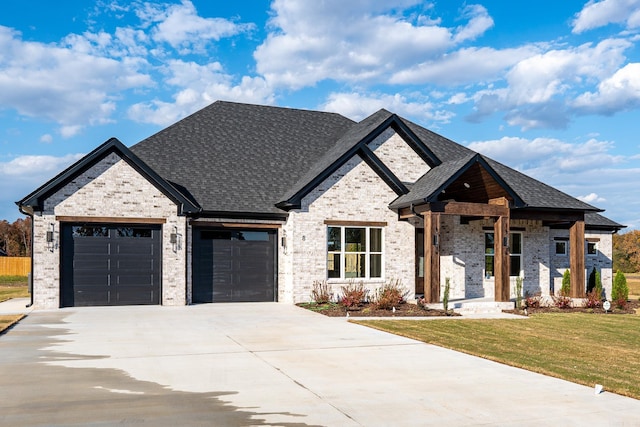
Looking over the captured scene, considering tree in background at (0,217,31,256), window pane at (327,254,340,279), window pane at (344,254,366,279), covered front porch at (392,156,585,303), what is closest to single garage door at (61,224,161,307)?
window pane at (327,254,340,279)

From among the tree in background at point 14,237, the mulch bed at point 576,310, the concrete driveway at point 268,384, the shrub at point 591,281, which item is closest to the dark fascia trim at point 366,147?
the mulch bed at point 576,310

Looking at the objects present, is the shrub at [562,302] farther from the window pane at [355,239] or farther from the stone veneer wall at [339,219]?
the window pane at [355,239]

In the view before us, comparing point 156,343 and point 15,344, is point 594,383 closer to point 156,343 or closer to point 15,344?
point 156,343

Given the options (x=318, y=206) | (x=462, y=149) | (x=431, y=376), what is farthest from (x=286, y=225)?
(x=431, y=376)

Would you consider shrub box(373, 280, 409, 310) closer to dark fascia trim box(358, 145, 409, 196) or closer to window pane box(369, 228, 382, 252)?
window pane box(369, 228, 382, 252)

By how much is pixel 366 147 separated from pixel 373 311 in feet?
19.8

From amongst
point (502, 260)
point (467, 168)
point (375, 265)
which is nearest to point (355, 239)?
point (375, 265)

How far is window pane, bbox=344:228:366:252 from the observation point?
2098 centimetres

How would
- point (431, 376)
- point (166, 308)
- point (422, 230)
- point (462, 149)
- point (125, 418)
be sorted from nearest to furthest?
point (125, 418), point (431, 376), point (166, 308), point (422, 230), point (462, 149)

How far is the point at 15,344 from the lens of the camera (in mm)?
11578

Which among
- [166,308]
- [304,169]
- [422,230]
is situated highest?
[304,169]

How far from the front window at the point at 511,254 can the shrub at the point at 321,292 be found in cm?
640

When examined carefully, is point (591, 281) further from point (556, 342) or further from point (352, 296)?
point (556, 342)

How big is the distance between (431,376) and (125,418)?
457 centimetres
